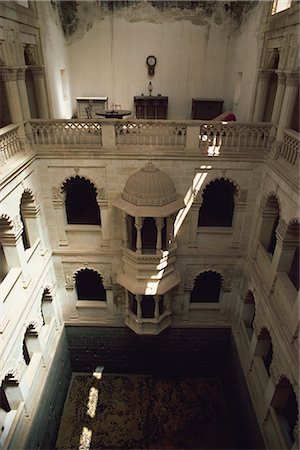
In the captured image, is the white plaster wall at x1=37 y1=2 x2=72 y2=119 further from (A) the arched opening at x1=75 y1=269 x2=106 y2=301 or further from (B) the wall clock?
(A) the arched opening at x1=75 y1=269 x2=106 y2=301

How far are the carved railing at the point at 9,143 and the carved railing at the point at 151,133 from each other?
2301mm

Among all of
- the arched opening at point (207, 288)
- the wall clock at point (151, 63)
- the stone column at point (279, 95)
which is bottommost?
the arched opening at point (207, 288)

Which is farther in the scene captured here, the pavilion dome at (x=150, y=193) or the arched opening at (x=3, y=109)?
the arched opening at (x=3, y=109)

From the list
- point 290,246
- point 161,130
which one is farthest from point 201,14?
point 290,246

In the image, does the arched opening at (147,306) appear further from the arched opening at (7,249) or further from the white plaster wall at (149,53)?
the white plaster wall at (149,53)

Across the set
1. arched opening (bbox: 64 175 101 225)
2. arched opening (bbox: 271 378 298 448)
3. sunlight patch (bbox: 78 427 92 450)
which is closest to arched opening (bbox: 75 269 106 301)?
arched opening (bbox: 64 175 101 225)

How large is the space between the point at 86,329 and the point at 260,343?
5468 millimetres

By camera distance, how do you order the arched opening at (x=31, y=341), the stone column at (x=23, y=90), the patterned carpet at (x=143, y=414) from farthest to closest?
the patterned carpet at (x=143, y=414) → the arched opening at (x=31, y=341) → the stone column at (x=23, y=90)

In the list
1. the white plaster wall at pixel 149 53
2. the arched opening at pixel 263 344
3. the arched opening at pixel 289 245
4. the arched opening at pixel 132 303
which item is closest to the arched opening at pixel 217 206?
the white plaster wall at pixel 149 53

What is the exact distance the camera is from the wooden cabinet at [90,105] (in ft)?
39.5

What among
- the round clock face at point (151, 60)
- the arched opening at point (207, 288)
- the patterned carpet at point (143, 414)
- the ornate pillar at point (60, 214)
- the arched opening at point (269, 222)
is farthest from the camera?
the round clock face at point (151, 60)

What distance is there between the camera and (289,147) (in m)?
6.91

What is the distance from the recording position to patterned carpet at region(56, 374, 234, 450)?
949 centimetres

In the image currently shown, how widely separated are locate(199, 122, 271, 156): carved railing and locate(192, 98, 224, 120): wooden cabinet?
4.14 metres
